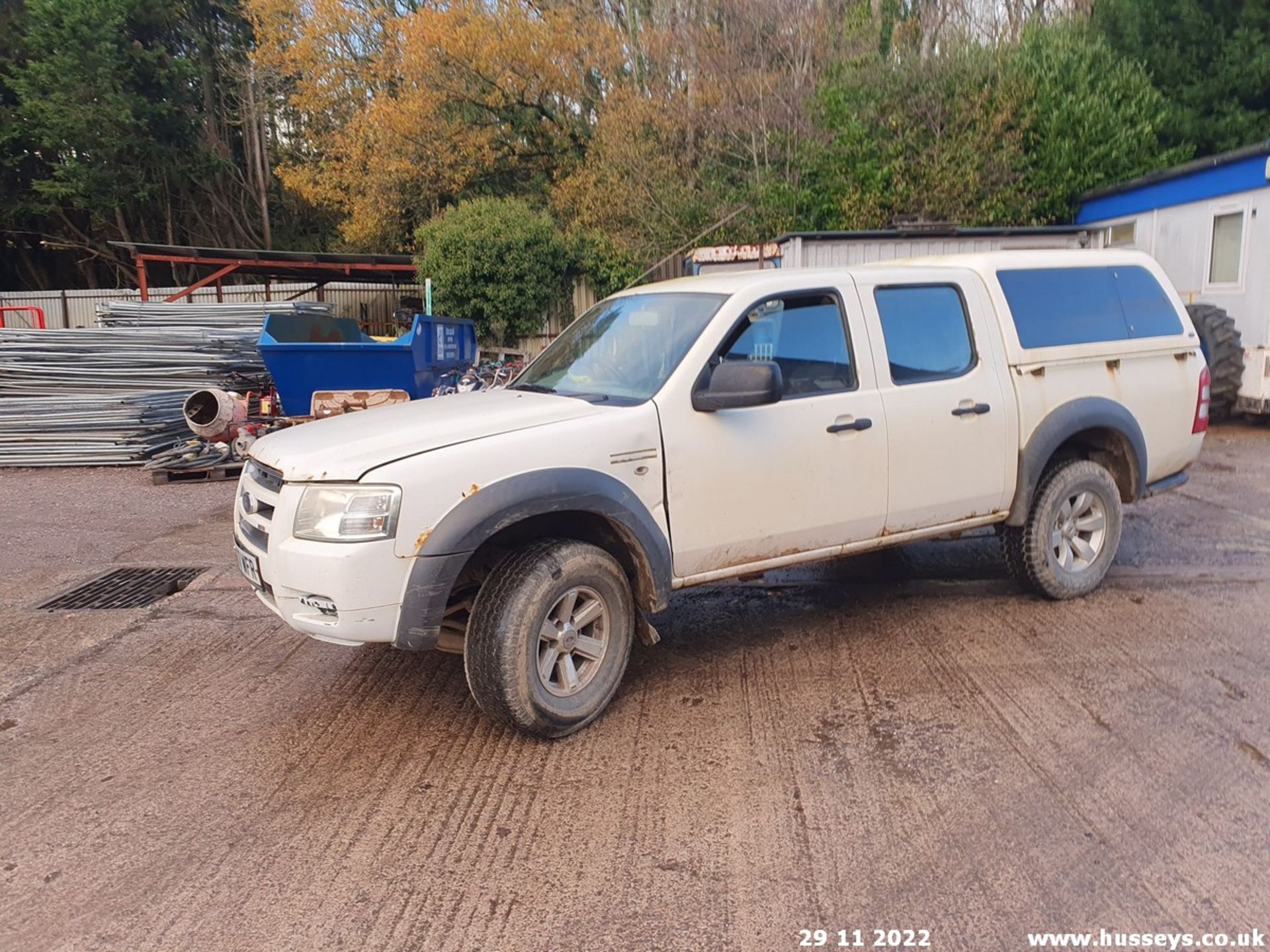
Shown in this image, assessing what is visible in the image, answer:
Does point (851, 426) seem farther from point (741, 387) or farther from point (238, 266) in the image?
point (238, 266)

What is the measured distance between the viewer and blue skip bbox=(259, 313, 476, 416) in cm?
1145

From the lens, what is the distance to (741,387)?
420 centimetres

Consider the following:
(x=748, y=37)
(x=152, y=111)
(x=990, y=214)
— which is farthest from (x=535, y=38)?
(x=152, y=111)

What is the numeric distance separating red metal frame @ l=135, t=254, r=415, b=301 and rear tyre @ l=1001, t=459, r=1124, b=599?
1585cm

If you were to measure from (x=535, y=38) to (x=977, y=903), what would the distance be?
73.7 ft

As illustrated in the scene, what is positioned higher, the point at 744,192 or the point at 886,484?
the point at 744,192

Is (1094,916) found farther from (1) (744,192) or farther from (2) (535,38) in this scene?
(2) (535,38)

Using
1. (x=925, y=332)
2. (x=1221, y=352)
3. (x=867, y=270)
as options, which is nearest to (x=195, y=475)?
(x=867, y=270)

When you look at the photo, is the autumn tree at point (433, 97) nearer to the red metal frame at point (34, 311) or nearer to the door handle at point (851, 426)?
the red metal frame at point (34, 311)

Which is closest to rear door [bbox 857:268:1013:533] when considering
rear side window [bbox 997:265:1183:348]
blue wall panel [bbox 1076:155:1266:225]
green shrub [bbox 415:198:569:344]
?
rear side window [bbox 997:265:1183:348]

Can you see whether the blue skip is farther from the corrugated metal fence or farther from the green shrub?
the corrugated metal fence

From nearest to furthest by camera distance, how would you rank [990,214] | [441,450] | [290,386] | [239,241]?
[441,450] → [290,386] → [990,214] → [239,241]

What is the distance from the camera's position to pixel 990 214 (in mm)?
17188

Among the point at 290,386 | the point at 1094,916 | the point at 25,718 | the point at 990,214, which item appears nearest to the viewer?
the point at 1094,916
